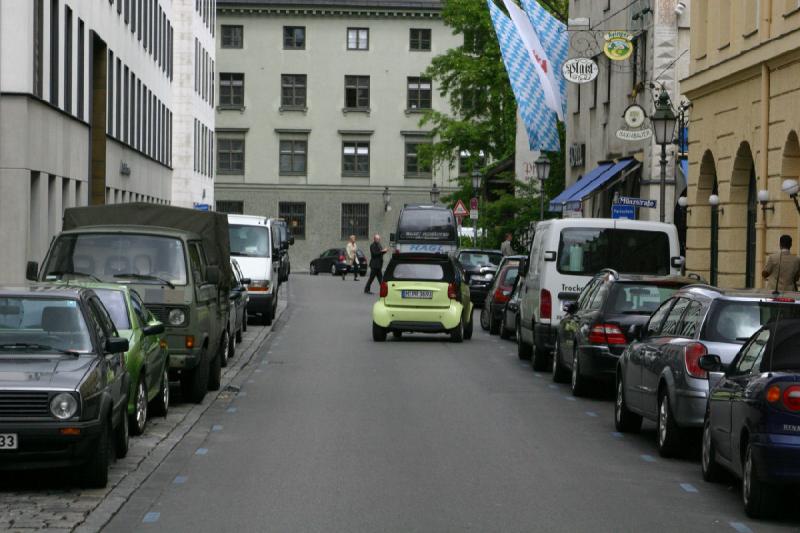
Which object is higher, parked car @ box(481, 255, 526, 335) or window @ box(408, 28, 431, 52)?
window @ box(408, 28, 431, 52)

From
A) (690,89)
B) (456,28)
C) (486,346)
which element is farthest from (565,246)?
(456,28)

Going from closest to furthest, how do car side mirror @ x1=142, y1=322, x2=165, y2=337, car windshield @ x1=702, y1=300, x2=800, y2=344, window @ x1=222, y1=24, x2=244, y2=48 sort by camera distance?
car windshield @ x1=702, y1=300, x2=800, y2=344
car side mirror @ x1=142, y1=322, x2=165, y2=337
window @ x1=222, y1=24, x2=244, y2=48

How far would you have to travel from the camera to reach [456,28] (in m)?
65.8

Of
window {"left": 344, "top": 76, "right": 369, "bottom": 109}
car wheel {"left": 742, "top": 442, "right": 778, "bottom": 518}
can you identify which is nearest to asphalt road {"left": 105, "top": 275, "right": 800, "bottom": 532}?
car wheel {"left": 742, "top": 442, "right": 778, "bottom": 518}

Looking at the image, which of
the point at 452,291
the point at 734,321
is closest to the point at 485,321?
the point at 452,291

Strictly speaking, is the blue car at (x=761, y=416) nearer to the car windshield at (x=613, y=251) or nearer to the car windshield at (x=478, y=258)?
the car windshield at (x=613, y=251)

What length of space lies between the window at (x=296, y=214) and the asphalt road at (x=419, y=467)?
68595mm

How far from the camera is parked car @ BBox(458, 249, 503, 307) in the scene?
40.1 m

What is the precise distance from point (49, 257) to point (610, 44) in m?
17.7

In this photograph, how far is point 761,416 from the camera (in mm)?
9867

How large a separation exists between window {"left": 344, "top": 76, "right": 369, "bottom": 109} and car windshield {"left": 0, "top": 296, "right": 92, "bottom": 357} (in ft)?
259

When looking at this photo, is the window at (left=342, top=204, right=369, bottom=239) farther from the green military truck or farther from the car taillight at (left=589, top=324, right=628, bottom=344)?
the car taillight at (left=589, top=324, right=628, bottom=344)

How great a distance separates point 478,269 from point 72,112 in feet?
38.4

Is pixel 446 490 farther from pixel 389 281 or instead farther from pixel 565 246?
pixel 389 281
